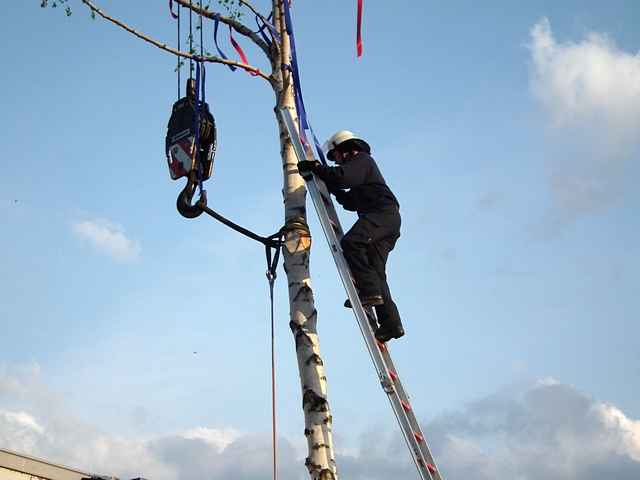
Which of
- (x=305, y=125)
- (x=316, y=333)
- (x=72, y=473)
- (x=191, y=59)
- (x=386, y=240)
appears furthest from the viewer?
(x=72, y=473)

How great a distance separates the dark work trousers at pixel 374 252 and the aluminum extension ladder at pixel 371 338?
0.30ft

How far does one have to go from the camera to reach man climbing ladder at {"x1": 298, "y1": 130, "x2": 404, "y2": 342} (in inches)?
251

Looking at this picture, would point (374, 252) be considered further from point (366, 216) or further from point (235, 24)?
point (235, 24)

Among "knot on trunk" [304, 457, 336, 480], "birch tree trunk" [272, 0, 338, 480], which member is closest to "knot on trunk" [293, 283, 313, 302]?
"birch tree trunk" [272, 0, 338, 480]

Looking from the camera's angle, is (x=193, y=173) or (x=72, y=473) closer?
(x=193, y=173)

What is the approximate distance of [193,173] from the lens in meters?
7.63

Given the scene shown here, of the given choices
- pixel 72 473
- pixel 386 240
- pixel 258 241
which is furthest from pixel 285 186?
pixel 72 473

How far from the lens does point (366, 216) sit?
22.4 feet

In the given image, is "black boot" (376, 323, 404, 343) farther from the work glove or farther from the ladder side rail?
the work glove

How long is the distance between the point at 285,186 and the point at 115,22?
270 cm

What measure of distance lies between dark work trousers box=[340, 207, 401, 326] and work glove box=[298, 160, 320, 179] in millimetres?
579

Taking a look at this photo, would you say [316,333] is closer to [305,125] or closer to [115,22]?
[305,125]

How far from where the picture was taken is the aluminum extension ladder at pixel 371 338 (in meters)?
5.71

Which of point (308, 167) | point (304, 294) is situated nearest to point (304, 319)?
point (304, 294)
